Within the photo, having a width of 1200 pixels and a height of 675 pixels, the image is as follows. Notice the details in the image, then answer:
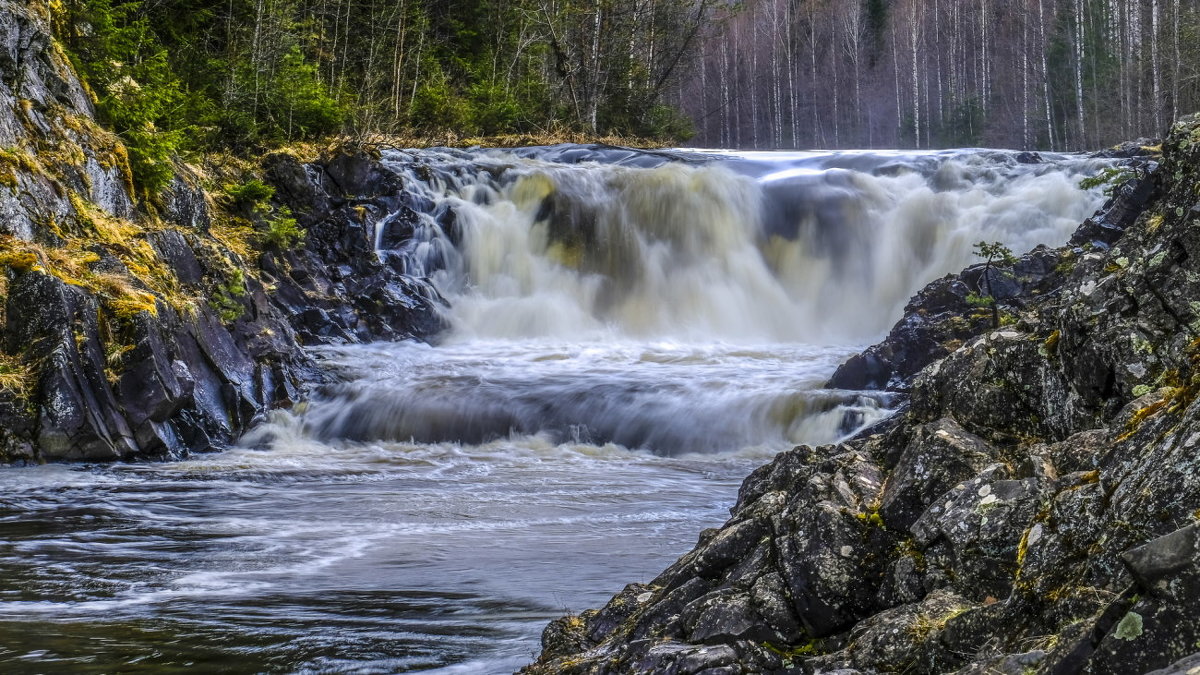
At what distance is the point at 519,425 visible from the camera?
11.8 m

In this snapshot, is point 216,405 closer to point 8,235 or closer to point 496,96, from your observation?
point 8,235

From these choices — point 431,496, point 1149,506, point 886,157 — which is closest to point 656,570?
point 431,496

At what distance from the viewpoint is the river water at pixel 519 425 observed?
5.37m

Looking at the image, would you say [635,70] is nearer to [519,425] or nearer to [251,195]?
[251,195]

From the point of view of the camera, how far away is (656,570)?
20.9ft

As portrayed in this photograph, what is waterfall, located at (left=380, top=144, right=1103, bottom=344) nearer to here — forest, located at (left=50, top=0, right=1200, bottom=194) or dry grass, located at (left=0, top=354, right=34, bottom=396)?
forest, located at (left=50, top=0, right=1200, bottom=194)

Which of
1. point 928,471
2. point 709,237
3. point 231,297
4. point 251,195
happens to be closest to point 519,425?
point 231,297

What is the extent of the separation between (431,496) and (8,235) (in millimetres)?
5442

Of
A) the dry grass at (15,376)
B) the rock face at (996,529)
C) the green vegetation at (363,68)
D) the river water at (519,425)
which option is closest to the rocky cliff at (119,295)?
the dry grass at (15,376)

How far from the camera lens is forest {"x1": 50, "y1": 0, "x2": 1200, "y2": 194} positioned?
17281 millimetres

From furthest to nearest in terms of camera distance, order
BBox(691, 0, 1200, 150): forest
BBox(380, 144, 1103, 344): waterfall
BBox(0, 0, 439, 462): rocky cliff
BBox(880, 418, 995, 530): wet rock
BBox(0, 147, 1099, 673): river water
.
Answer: BBox(691, 0, 1200, 150): forest → BBox(380, 144, 1103, 344): waterfall → BBox(0, 0, 439, 462): rocky cliff → BBox(0, 147, 1099, 673): river water → BBox(880, 418, 995, 530): wet rock

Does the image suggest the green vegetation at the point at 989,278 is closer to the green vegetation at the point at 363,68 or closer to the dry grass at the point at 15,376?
the dry grass at the point at 15,376

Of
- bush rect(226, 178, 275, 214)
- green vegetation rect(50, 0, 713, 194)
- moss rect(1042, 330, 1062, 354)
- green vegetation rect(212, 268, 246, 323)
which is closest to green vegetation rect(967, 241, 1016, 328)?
moss rect(1042, 330, 1062, 354)

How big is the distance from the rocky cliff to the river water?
0.54 m
